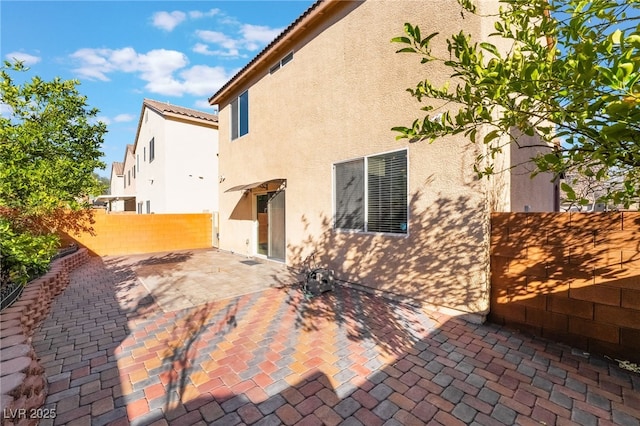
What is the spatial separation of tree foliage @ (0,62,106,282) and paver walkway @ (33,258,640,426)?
8.54ft

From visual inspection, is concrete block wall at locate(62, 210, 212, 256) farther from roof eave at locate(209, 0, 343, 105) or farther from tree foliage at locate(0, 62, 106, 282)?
roof eave at locate(209, 0, 343, 105)

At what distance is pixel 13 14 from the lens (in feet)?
27.8

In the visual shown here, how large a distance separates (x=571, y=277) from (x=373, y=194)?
15.9ft

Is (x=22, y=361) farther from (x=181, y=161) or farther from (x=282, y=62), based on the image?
(x=181, y=161)

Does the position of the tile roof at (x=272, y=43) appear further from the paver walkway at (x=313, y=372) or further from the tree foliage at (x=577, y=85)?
the paver walkway at (x=313, y=372)

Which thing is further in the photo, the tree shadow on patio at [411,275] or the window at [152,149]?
the window at [152,149]

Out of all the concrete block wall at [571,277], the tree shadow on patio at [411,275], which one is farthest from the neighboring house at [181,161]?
the concrete block wall at [571,277]

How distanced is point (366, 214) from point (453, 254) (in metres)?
2.79

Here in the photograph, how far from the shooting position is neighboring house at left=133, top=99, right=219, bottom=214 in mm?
21547

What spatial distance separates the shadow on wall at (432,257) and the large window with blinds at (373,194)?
0.33 meters

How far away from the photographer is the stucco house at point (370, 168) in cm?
676

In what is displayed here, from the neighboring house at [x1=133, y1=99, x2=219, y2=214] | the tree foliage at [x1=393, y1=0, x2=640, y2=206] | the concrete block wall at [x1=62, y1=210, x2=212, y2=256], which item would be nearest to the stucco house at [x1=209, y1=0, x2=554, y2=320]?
the tree foliage at [x1=393, y1=0, x2=640, y2=206]

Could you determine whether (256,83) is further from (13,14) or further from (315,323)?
(315,323)

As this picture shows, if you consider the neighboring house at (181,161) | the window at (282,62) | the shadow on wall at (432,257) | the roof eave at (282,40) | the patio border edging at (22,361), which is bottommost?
the patio border edging at (22,361)
